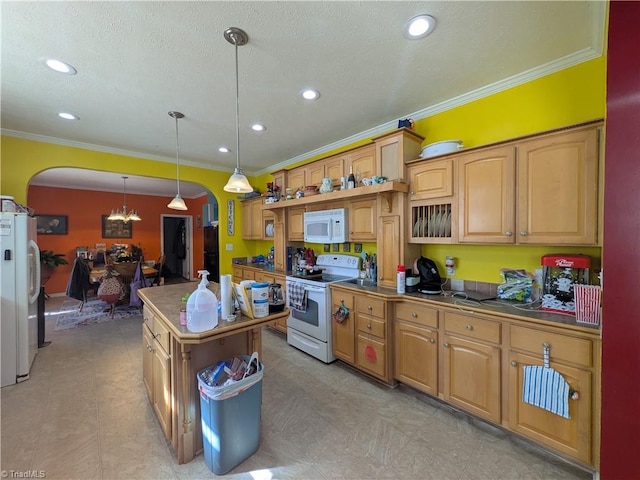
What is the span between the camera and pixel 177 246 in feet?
27.0

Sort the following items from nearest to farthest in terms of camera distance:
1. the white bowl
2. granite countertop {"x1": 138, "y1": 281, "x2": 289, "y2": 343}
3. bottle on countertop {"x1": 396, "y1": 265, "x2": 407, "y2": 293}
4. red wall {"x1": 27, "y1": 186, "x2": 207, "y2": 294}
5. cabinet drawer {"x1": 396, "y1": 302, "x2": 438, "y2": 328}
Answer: granite countertop {"x1": 138, "y1": 281, "x2": 289, "y2": 343}, cabinet drawer {"x1": 396, "y1": 302, "x2": 438, "y2": 328}, the white bowl, bottle on countertop {"x1": 396, "y1": 265, "x2": 407, "y2": 293}, red wall {"x1": 27, "y1": 186, "x2": 207, "y2": 294}

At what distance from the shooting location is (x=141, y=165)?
3850mm

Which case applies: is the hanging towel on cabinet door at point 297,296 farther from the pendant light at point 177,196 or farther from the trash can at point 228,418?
the pendant light at point 177,196

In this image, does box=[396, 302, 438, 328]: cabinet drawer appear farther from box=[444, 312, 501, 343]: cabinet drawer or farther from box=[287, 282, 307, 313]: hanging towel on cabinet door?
box=[287, 282, 307, 313]: hanging towel on cabinet door

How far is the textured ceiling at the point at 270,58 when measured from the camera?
1.46 m

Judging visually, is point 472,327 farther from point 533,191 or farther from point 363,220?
Result: point 363,220

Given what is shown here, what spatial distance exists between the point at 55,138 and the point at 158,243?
4622 mm

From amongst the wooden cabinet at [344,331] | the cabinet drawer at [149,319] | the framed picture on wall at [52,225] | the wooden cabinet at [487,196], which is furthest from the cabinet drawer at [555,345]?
the framed picture on wall at [52,225]

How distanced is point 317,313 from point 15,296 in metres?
2.95

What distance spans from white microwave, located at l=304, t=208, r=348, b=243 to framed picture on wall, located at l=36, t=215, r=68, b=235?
20.7 ft

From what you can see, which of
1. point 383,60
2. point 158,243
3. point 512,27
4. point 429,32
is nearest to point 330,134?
point 383,60

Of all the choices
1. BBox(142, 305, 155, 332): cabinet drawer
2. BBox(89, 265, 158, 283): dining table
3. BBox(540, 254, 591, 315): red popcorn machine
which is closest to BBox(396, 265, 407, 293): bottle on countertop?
BBox(540, 254, 591, 315): red popcorn machine

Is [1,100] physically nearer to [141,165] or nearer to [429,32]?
[141,165]

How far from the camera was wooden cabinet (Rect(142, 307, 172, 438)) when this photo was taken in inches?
66.0
